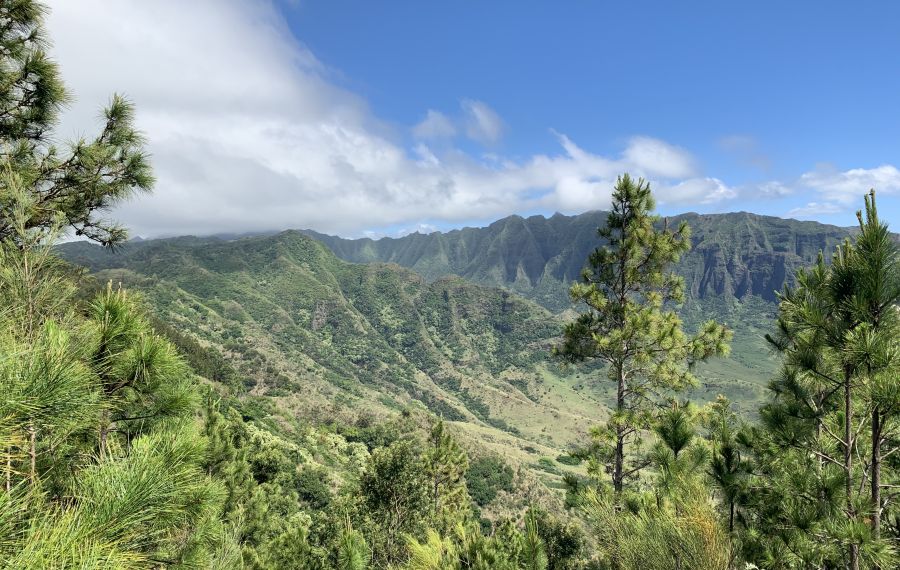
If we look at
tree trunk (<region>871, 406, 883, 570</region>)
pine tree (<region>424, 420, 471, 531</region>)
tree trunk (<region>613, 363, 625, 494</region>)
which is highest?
tree trunk (<region>871, 406, 883, 570</region>)

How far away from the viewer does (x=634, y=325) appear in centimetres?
930

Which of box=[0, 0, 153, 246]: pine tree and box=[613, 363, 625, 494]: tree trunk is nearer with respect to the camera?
box=[0, 0, 153, 246]: pine tree

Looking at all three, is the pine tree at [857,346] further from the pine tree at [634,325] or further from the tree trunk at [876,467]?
the pine tree at [634,325]

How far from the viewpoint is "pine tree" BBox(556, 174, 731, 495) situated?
9.36m

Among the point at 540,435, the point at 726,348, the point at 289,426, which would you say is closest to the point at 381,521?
the point at 726,348

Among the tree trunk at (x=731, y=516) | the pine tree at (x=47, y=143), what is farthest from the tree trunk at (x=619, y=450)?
the pine tree at (x=47, y=143)

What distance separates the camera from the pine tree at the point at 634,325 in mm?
9359

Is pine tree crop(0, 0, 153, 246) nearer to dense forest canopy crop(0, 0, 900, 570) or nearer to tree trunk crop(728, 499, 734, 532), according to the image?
dense forest canopy crop(0, 0, 900, 570)

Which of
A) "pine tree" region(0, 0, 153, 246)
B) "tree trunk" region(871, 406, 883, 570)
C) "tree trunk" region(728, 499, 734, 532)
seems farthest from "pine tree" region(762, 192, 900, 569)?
"pine tree" region(0, 0, 153, 246)

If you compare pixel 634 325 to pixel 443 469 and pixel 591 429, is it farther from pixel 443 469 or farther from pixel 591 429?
pixel 443 469

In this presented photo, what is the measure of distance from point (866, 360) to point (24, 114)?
445 inches

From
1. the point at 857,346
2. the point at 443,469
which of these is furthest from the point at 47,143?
the point at 443,469

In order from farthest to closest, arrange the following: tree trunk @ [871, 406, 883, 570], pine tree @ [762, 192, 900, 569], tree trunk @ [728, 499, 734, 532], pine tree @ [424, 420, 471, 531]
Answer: pine tree @ [424, 420, 471, 531], tree trunk @ [728, 499, 734, 532], tree trunk @ [871, 406, 883, 570], pine tree @ [762, 192, 900, 569]

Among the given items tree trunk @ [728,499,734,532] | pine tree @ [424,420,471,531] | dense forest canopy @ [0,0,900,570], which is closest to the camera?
dense forest canopy @ [0,0,900,570]
